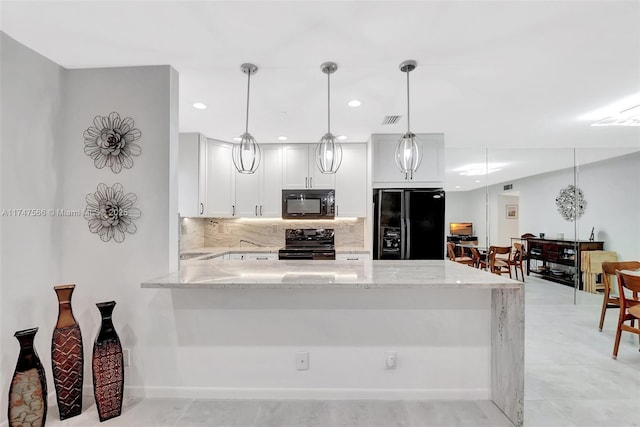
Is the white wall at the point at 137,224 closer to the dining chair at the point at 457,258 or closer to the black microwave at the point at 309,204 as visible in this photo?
the black microwave at the point at 309,204

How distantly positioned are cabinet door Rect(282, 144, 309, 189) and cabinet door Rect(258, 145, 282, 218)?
0.07m

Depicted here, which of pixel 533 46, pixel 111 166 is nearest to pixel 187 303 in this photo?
pixel 111 166

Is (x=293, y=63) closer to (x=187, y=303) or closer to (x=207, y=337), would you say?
(x=187, y=303)

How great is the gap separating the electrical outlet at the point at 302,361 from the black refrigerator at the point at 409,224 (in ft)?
6.07

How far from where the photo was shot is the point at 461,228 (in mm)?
6512

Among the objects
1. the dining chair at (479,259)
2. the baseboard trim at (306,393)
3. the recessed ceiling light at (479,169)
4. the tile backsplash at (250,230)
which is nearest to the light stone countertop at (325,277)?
the baseboard trim at (306,393)

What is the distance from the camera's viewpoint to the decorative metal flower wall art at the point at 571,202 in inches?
196

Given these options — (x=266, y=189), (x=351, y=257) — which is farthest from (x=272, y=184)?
(x=351, y=257)

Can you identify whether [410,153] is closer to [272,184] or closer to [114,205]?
[114,205]

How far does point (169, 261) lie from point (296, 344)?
1087 mm

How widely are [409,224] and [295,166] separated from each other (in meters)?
1.74

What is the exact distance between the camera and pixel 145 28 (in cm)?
175

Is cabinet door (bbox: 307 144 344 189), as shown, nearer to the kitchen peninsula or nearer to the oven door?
the oven door

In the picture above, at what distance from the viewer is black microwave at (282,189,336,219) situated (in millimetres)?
4156
